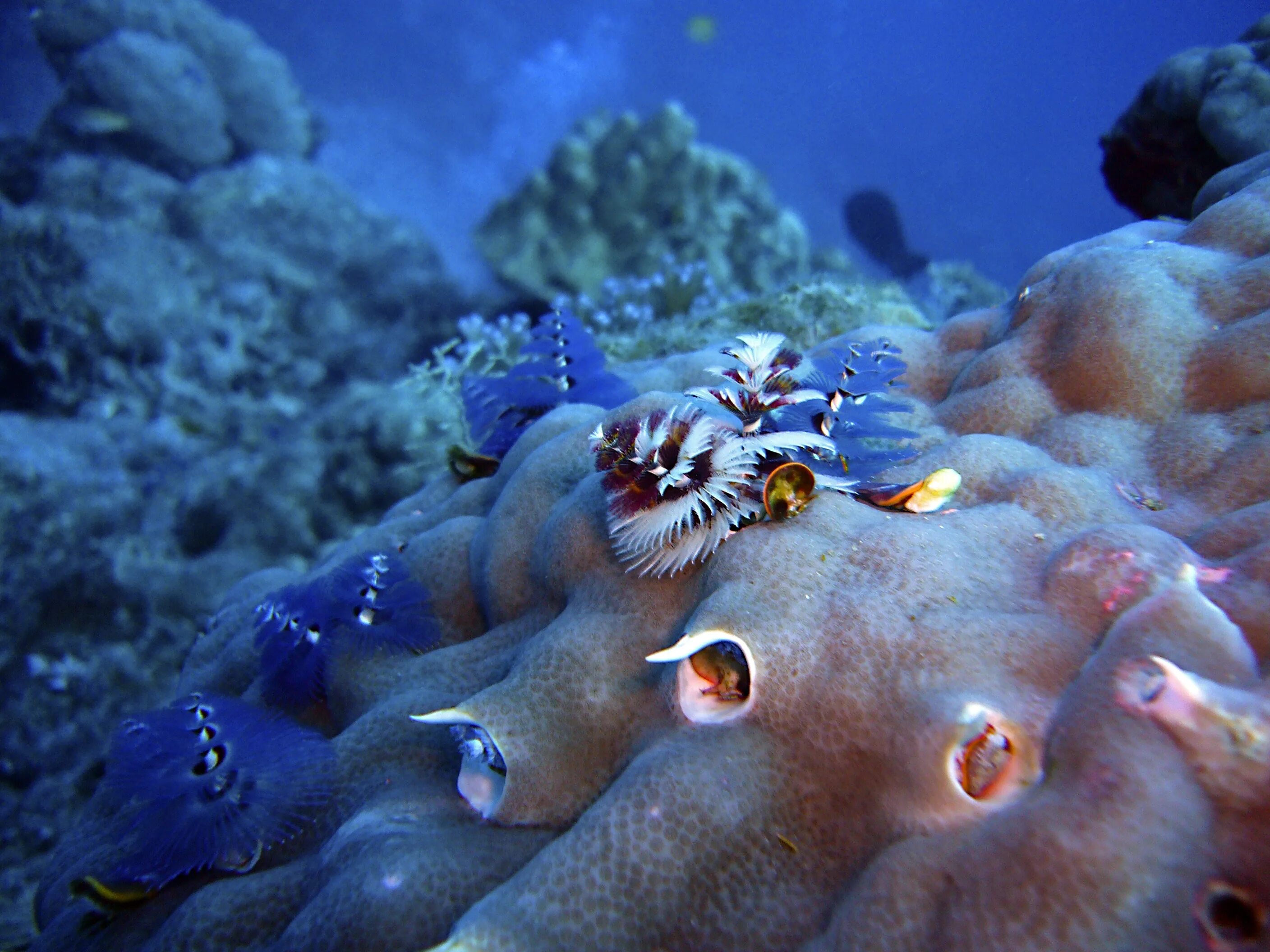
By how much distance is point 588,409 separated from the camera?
2.98 metres

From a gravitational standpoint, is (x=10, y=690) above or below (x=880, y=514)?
below

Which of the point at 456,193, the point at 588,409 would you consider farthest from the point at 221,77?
the point at 588,409

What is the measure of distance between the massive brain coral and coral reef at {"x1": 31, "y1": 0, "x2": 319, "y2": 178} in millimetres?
13069

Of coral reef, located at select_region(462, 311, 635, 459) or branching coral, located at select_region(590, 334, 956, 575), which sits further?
coral reef, located at select_region(462, 311, 635, 459)

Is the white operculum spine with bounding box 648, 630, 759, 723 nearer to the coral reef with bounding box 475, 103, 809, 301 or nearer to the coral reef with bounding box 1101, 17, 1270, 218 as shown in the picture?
the coral reef with bounding box 1101, 17, 1270, 218

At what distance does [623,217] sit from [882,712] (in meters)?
12.7

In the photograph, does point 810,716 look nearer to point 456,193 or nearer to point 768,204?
point 768,204

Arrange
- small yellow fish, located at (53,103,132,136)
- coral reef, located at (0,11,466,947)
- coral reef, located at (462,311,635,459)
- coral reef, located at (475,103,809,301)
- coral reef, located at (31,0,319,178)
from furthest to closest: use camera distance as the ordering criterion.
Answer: coral reef, located at (475,103,809,301) < coral reef, located at (31,0,319,178) < small yellow fish, located at (53,103,132,136) < coral reef, located at (0,11,466,947) < coral reef, located at (462,311,635,459)

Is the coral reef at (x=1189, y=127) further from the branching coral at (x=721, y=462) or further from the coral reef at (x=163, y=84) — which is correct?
the coral reef at (x=163, y=84)

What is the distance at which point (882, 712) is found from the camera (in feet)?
4.72

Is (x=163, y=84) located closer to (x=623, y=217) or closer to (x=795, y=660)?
(x=623, y=217)

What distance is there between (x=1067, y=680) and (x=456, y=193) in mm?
25526

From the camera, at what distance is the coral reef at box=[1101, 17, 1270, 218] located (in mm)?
4066

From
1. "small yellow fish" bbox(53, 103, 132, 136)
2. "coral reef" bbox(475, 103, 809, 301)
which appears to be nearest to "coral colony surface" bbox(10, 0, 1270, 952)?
"coral reef" bbox(475, 103, 809, 301)
